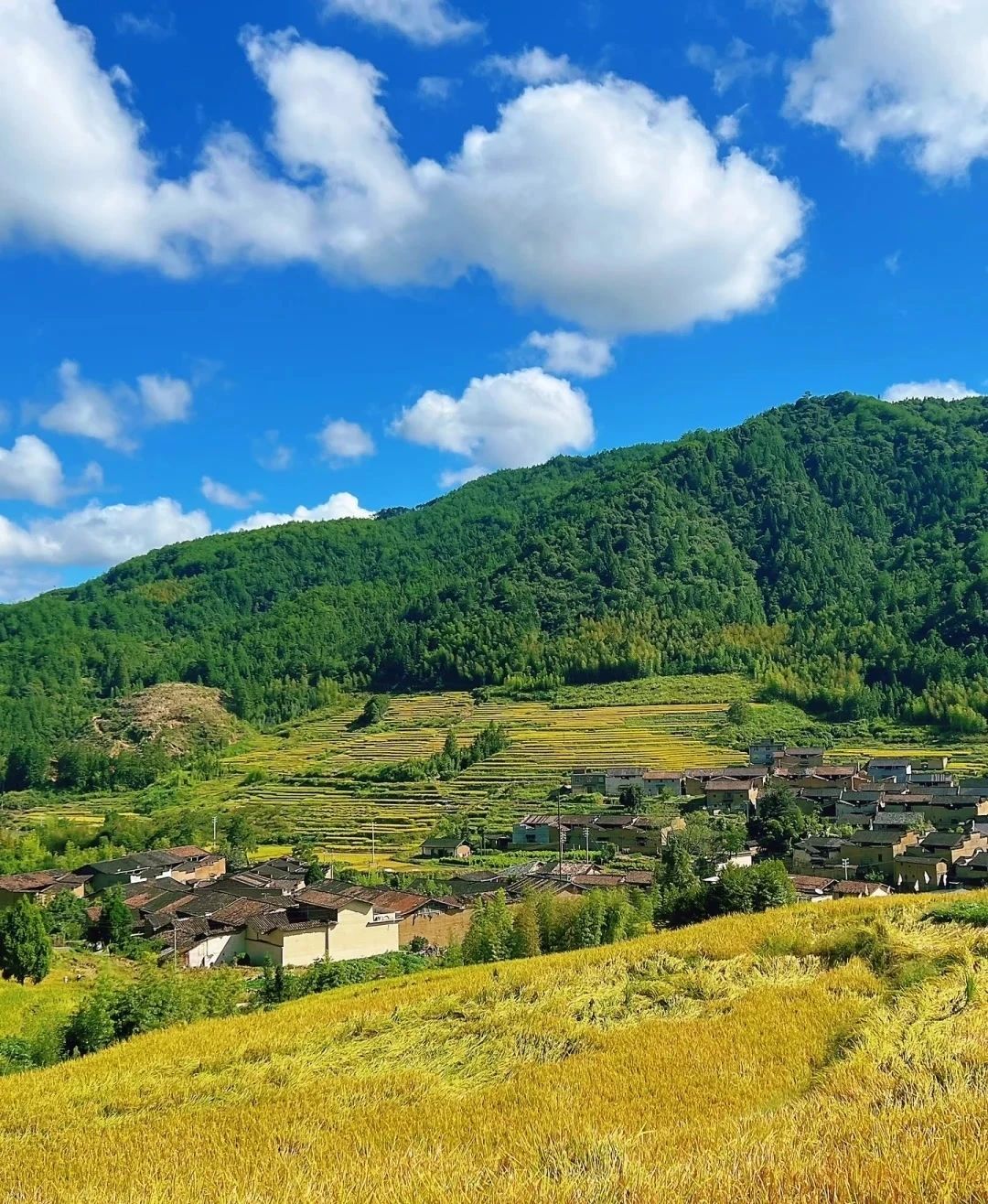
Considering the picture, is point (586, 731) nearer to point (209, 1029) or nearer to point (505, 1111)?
point (209, 1029)

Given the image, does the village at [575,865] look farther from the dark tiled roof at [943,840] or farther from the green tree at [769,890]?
the green tree at [769,890]

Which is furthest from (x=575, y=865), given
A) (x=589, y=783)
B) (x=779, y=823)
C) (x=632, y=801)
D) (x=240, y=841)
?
(x=240, y=841)

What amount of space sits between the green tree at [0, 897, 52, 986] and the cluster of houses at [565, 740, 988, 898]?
25.4 metres

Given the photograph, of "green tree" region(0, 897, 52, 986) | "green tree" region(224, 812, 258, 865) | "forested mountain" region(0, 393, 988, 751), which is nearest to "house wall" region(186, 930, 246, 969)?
"green tree" region(0, 897, 52, 986)

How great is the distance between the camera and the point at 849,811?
160ft

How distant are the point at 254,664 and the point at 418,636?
2460 centimetres

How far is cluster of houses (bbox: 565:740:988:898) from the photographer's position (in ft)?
126

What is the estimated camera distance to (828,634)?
4144 inches

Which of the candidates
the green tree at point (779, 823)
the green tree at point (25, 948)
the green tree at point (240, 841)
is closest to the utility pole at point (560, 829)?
the green tree at point (779, 823)

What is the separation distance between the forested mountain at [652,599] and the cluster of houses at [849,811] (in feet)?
63.6

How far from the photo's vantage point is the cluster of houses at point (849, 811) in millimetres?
38344

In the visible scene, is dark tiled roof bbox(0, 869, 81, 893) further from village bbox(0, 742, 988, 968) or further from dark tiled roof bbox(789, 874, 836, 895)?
dark tiled roof bbox(789, 874, 836, 895)

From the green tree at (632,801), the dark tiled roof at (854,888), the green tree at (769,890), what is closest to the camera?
the green tree at (769,890)

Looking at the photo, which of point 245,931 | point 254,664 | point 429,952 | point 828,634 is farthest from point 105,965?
point 254,664
